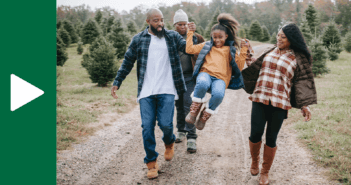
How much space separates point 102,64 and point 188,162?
7.91 metres

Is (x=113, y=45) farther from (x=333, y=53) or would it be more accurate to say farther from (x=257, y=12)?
(x=257, y=12)

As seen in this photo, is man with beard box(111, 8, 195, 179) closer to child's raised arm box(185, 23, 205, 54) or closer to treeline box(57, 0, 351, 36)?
child's raised arm box(185, 23, 205, 54)

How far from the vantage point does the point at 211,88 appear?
3.62 m

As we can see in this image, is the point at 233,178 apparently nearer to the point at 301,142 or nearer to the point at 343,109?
the point at 301,142

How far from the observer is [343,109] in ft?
22.6

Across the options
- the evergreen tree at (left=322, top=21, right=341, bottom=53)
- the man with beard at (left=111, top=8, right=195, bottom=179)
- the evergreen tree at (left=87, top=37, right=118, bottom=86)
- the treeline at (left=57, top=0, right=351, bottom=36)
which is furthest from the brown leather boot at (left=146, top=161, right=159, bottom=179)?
the treeline at (left=57, top=0, right=351, bottom=36)

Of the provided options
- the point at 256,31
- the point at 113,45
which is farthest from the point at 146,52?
the point at 256,31

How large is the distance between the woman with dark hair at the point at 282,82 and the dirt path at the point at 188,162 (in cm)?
84

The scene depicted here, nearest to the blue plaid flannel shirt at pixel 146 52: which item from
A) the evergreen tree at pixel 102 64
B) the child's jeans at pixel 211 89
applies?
the child's jeans at pixel 211 89

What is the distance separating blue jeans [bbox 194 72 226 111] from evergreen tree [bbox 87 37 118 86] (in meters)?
8.21

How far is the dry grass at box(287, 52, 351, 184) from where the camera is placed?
158 inches

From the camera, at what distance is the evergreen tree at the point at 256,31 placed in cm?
4281

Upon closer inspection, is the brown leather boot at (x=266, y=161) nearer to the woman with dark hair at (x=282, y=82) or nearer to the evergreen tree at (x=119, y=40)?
the woman with dark hair at (x=282, y=82)
